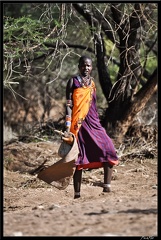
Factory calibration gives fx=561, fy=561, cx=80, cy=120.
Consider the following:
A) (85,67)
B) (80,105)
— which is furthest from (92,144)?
(85,67)

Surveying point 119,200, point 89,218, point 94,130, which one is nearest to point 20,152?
point 94,130

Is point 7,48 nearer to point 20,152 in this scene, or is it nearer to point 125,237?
point 20,152

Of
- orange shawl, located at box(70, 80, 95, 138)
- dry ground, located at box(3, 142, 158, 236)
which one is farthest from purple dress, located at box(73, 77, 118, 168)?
dry ground, located at box(3, 142, 158, 236)

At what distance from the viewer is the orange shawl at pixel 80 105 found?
6.25 meters

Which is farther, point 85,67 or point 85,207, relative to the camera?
→ point 85,67

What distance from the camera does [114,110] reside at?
10.7 meters

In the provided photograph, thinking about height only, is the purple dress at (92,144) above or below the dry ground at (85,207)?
above

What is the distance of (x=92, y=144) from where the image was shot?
20.7ft

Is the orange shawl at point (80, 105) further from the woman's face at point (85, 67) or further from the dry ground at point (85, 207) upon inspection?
the dry ground at point (85, 207)

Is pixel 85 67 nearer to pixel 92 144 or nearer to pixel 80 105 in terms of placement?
pixel 80 105

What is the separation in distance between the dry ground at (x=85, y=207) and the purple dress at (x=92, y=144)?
412mm

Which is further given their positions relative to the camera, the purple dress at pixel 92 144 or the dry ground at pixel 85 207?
the purple dress at pixel 92 144

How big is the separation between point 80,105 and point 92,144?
0.46 meters

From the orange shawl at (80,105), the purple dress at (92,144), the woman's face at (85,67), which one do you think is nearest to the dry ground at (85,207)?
the purple dress at (92,144)
